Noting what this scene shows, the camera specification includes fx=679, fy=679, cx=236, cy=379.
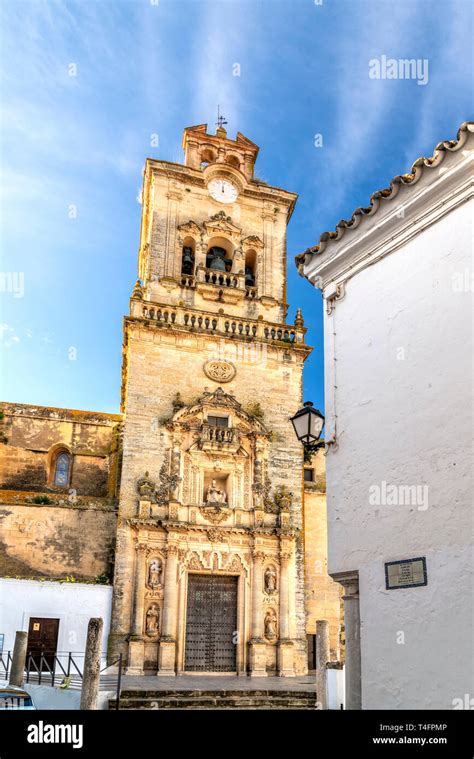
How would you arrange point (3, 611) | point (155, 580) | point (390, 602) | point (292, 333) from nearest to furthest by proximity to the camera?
1. point (390, 602)
2. point (3, 611)
3. point (155, 580)
4. point (292, 333)

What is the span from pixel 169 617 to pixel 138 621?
0.86m

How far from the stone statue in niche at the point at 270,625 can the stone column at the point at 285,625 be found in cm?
20

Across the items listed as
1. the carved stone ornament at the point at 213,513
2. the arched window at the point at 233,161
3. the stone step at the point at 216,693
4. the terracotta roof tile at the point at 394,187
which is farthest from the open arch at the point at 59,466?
the terracotta roof tile at the point at 394,187

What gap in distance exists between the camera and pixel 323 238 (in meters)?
8.94

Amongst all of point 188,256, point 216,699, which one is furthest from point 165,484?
point 188,256

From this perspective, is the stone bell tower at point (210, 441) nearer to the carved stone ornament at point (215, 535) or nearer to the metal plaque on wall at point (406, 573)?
the carved stone ornament at point (215, 535)

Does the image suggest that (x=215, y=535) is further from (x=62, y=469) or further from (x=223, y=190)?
(x=223, y=190)

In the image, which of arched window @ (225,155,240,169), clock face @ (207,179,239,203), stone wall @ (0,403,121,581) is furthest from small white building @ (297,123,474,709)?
arched window @ (225,155,240,169)

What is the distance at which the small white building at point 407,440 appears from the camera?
20.4 feet

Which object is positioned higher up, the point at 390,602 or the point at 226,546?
the point at 226,546

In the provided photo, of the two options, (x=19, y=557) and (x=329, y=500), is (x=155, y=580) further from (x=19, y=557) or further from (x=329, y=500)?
(x=329, y=500)

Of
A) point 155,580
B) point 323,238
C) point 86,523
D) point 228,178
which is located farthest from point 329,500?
point 228,178

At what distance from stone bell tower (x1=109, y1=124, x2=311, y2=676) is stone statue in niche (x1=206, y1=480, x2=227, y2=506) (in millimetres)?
40

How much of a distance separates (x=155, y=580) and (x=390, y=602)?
13.5 metres
